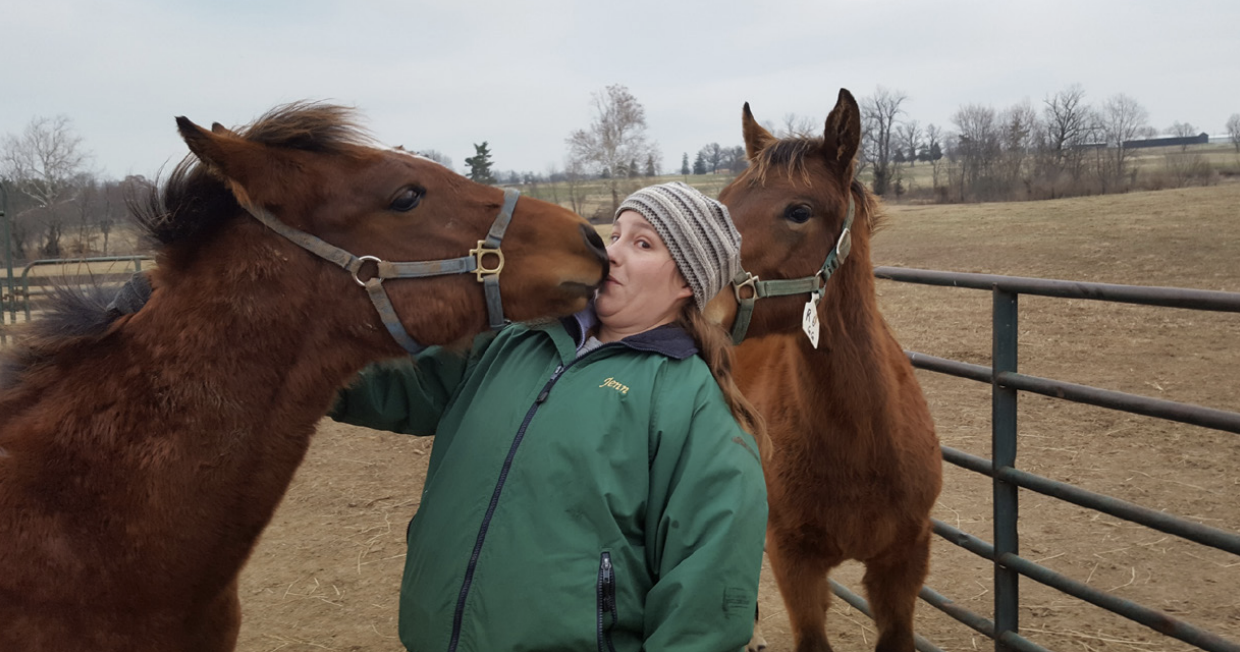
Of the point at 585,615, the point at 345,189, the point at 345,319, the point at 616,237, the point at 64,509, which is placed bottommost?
the point at 585,615

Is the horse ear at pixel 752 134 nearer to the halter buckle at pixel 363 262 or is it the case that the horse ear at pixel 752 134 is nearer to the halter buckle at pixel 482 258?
the halter buckle at pixel 482 258

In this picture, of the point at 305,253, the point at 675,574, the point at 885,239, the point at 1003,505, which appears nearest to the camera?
the point at 675,574

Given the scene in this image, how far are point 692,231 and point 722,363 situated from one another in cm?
32

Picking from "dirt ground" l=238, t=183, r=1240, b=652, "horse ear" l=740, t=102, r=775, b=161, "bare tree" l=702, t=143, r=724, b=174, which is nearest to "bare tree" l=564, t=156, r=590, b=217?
"bare tree" l=702, t=143, r=724, b=174

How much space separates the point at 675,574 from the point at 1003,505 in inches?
84.7

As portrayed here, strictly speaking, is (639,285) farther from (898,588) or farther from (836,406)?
(898,588)

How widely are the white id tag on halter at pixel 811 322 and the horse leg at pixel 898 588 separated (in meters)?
0.95

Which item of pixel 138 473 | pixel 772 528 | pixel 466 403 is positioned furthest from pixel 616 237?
pixel 772 528

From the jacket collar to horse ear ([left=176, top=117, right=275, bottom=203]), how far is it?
765 millimetres

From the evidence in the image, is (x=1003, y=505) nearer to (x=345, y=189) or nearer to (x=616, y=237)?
(x=616, y=237)

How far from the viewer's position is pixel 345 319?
1863mm

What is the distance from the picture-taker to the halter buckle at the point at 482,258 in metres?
1.89

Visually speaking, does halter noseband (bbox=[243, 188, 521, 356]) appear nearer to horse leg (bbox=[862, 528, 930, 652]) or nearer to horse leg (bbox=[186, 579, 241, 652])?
horse leg (bbox=[186, 579, 241, 652])

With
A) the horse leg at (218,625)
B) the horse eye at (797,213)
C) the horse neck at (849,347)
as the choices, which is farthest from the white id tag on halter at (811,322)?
the horse leg at (218,625)
